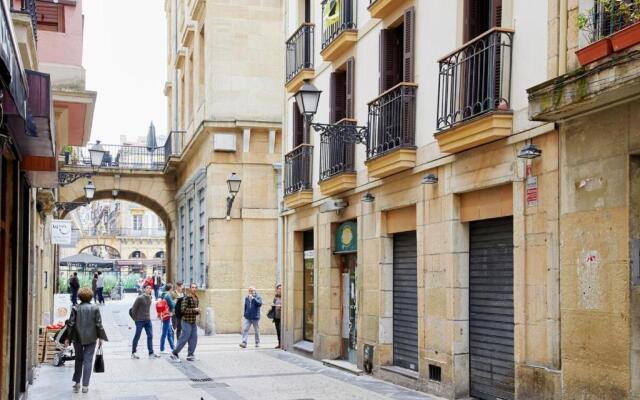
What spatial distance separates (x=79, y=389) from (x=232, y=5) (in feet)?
52.7

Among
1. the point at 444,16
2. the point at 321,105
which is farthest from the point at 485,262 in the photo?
the point at 321,105

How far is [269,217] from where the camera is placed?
26.8 meters

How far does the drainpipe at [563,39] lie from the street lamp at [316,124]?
4839 mm

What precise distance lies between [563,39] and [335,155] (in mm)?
7639

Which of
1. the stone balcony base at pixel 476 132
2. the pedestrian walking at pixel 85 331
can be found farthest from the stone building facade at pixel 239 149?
the stone balcony base at pixel 476 132

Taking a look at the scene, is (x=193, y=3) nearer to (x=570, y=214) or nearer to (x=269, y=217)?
(x=269, y=217)

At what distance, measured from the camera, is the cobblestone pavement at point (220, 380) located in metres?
13.3

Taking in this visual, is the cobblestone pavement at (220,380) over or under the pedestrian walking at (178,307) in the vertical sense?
under

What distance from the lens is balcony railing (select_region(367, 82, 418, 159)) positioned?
13.5 metres

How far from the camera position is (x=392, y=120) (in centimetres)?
1391

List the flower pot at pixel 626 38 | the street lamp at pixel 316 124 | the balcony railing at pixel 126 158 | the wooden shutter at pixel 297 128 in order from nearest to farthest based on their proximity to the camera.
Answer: the flower pot at pixel 626 38 < the street lamp at pixel 316 124 < the wooden shutter at pixel 297 128 < the balcony railing at pixel 126 158

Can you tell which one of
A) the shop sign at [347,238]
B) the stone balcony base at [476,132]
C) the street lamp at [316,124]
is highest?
the street lamp at [316,124]

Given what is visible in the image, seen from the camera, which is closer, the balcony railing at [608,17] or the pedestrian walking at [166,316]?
the balcony railing at [608,17]

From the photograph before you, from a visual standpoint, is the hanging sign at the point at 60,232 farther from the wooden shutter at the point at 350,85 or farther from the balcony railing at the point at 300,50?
the wooden shutter at the point at 350,85
